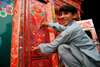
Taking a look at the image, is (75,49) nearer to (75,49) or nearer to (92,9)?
(75,49)

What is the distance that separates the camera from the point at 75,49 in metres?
1.02

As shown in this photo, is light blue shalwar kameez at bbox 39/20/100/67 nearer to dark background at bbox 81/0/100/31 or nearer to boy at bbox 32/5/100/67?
boy at bbox 32/5/100/67

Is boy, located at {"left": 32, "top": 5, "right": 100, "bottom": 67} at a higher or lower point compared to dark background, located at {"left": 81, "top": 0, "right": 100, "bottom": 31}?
lower

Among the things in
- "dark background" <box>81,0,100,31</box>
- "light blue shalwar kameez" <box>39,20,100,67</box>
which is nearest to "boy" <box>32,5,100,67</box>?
"light blue shalwar kameez" <box>39,20,100,67</box>

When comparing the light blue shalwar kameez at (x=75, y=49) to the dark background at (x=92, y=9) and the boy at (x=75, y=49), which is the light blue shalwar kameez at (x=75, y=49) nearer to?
the boy at (x=75, y=49)

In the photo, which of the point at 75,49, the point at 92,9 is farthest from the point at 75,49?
the point at 92,9

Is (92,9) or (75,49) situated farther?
(92,9)

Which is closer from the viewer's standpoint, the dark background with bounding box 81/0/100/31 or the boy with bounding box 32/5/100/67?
the boy with bounding box 32/5/100/67

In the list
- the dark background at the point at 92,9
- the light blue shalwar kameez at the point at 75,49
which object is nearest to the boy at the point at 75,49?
the light blue shalwar kameez at the point at 75,49

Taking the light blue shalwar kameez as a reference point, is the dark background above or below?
above

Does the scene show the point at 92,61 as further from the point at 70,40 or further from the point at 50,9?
the point at 50,9

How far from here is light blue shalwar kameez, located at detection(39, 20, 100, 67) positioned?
935mm

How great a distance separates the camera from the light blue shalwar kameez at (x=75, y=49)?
935 mm

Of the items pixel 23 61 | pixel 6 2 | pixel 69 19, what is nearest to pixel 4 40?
pixel 23 61
